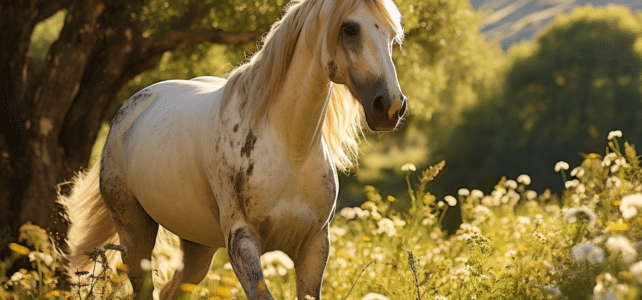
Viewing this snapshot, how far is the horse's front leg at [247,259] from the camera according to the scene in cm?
268

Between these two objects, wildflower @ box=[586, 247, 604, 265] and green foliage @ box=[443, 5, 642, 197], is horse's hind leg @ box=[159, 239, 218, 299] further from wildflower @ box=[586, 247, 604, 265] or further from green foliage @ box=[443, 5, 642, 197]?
green foliage @ box=[443, 5, 642, 197]

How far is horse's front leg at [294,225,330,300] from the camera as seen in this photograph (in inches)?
118

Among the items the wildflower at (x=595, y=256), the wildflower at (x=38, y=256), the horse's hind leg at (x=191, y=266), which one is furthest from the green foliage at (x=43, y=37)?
the wildflower at (x=595, y=256)

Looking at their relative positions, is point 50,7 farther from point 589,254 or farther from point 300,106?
point 589,254

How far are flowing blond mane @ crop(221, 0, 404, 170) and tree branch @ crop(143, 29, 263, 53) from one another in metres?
4.51

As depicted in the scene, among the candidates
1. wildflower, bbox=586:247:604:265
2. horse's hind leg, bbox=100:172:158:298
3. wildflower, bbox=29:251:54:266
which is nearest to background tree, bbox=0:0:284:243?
horse's hind leg, bbox=100:172:158:298

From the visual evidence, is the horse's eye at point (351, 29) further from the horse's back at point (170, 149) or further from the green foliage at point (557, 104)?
the green foliage at point (557, 104)

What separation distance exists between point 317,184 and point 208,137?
60 cm

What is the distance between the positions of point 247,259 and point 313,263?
40 cm

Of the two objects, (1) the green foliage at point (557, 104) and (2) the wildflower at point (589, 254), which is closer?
(2) the wildflower at point (589, 254)

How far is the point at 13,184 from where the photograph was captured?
23.4ft

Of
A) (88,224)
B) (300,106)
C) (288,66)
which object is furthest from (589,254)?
(88,224)

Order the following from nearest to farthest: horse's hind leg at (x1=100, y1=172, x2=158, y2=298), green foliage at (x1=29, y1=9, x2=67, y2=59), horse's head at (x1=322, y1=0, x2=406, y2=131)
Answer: horse's head at (x1=322, y1=0, x2=406, y2=131) → horse's hind leg at (x1=100, y1=172, x2=158, y2=298) → green foliage at (x1=29, y1=9, x2=67, y2=59)

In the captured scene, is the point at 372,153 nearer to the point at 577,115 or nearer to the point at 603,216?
the point at 577,115
